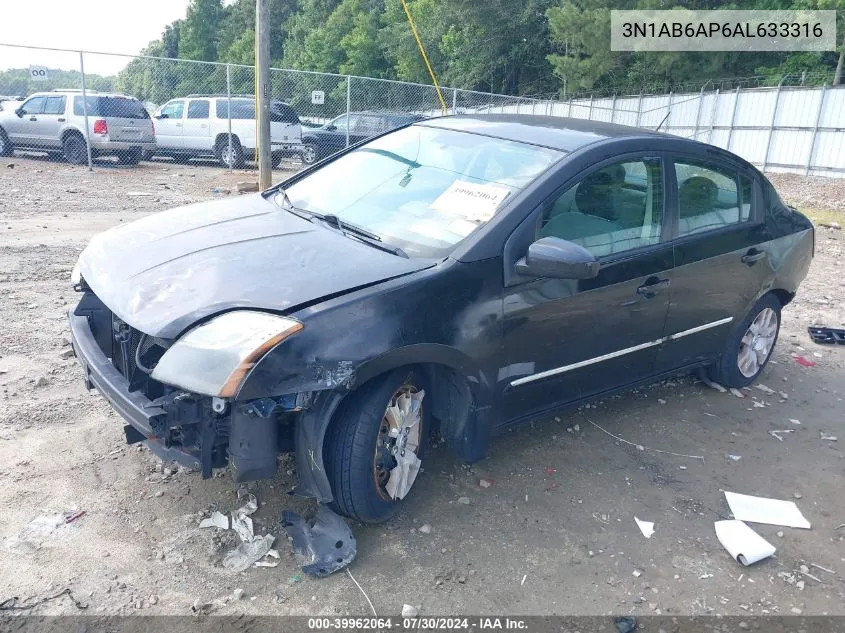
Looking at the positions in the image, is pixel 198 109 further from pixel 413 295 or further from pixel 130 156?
pixel 413 295

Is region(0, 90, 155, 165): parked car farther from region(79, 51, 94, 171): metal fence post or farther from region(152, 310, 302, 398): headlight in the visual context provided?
region(152, 310, 302, 398): headlight

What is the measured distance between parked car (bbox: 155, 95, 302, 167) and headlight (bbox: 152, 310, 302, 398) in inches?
579

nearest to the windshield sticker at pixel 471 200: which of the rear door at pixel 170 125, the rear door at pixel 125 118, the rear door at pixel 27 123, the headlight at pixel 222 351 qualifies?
the headlight at pixel 222 351

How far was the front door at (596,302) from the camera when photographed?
11.3 ft

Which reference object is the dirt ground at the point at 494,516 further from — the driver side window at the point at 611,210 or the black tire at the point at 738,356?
the driver side window at the point at 611,210

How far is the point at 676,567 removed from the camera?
3.14 m

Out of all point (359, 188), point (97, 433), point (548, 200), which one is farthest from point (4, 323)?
point (548, 200)

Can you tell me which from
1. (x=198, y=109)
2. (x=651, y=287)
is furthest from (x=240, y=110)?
(x=651, y=287)

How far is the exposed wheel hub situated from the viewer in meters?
3.13

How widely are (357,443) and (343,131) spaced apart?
53.1 feet

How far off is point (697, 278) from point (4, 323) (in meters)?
4.80

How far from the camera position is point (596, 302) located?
3.67 meters

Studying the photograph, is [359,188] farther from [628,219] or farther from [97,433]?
[97,433]

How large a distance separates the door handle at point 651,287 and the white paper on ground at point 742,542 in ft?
4.03
